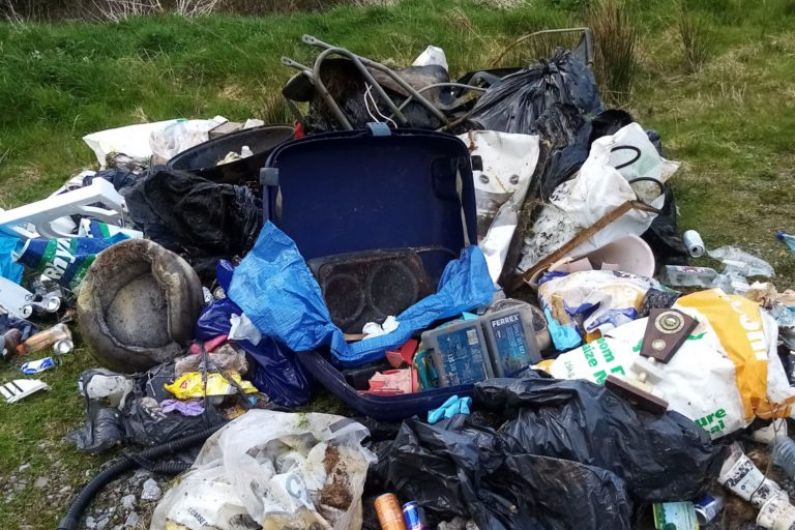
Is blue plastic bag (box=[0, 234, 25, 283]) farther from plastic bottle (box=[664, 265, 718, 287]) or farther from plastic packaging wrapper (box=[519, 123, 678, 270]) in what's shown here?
plastic bottle (box=[664, 265, 718, 287])

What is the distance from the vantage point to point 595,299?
10.2 ft

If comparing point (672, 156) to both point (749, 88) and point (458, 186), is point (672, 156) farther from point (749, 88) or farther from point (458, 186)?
point (458, 186)

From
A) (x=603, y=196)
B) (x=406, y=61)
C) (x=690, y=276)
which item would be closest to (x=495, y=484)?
(x=603, y=196)

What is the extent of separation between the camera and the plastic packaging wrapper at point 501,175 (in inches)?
144

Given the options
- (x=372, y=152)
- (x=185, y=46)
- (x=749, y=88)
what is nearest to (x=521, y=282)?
(x=372, y=152)

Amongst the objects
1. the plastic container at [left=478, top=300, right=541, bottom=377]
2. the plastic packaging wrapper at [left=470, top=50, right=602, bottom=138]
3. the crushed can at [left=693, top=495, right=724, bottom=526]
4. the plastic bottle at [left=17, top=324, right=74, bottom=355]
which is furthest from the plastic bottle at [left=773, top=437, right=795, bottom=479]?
the plastic bottle at [left=17, top=324, right=74, bottom=355]

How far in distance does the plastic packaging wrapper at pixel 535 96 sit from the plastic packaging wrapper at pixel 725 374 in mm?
1779

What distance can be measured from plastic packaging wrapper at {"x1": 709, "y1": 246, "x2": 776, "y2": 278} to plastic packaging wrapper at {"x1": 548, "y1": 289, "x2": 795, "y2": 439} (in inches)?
41.8

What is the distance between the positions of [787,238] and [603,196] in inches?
44.5

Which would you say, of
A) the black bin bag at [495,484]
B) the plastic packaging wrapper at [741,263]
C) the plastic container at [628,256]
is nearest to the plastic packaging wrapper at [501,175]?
the plastic container at [628,256]

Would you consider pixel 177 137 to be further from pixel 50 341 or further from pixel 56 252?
pixel 50 341

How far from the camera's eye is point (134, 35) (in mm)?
7668

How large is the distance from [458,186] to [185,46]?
504 centimetres

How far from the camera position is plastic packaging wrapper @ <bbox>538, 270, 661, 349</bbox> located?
118 inches
